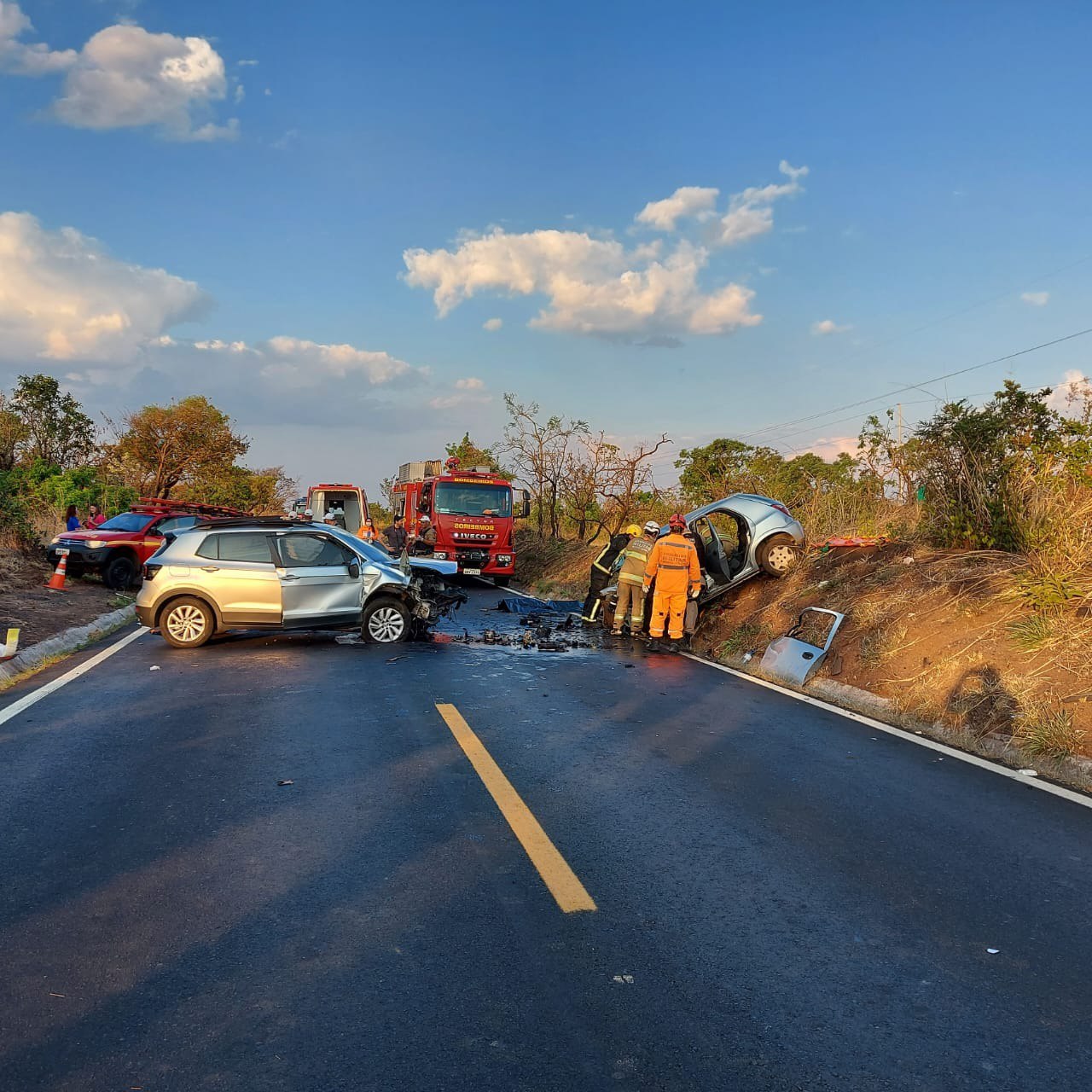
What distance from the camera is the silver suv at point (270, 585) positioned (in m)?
Answer: 11.4

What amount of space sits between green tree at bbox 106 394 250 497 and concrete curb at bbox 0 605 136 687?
27.1 meters

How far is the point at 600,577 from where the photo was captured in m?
14.5

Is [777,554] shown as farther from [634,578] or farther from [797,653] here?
A: [797,653]

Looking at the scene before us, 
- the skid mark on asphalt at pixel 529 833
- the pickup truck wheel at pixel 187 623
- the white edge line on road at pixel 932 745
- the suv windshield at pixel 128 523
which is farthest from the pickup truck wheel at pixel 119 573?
the skid mark on asphalt at pixel 529 833

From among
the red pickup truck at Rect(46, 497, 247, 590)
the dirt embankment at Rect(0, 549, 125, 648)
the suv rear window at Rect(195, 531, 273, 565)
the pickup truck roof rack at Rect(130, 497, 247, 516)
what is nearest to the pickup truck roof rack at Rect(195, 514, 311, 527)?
the suv rear window at Rect(195, 531, 273, 565)

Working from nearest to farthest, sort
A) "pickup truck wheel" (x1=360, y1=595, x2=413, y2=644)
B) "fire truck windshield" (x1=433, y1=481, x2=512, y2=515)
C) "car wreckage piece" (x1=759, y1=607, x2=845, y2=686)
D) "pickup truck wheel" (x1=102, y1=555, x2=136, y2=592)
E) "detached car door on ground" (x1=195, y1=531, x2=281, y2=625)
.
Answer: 1. "car wreckage piece" (x1=759, y1=607, x2=845, y2=686)
2. "detached car door on ground" (x1=195, y1=531, x2=281, y2=625)
3. "pickup truck wheel" (x1=360, y1=595, x2=413, y2=644)
4. "pickup truck wheel" (x1=102, y1=555, x2=136, y2=592)
5. "fire truck windshield" (x1=433, y1=481, x2=512, y2=515)

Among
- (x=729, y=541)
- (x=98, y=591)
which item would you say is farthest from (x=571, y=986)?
(x=98, y=591)

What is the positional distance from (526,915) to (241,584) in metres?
8.62

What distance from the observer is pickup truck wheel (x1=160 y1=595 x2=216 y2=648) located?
37.2 feet

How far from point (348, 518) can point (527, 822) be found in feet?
69.1

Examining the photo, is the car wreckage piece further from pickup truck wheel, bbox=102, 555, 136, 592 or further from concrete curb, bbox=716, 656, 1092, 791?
pickup truck wheel, bbox=102, 555, 136, 592

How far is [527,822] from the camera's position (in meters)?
5.02

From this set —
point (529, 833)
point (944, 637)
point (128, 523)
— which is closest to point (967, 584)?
point (944, 637)

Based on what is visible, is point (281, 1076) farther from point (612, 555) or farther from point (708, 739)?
point (612, 555)
